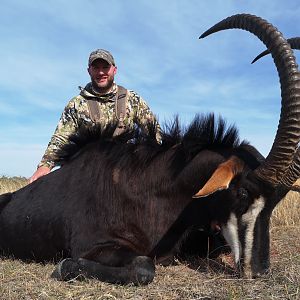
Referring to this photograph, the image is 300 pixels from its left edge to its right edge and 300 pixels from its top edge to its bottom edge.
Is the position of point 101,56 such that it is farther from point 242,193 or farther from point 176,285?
point 176,285

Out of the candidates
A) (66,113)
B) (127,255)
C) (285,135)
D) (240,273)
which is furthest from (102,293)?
(66,113)

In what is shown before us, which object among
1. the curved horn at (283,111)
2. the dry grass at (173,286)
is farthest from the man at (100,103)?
the curved horn at (283,111)

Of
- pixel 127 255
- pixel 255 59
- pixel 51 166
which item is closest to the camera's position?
pixel 127 255

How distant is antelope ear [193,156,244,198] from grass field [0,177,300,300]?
753 millimetres

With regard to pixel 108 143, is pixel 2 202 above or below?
below

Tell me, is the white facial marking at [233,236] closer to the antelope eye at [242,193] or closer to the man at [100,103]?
the antelope eye at [242,193]

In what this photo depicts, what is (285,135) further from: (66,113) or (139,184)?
(66,113)

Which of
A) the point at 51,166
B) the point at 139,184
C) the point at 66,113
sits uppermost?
the point at 66,113

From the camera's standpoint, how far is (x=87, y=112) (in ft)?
23.9

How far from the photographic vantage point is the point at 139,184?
488 cm

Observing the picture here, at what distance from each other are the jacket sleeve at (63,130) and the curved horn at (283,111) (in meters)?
3.44

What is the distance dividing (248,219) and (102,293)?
137 cm

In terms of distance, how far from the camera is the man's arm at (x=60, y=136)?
21.6ft

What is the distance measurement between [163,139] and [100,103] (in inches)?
98.0
